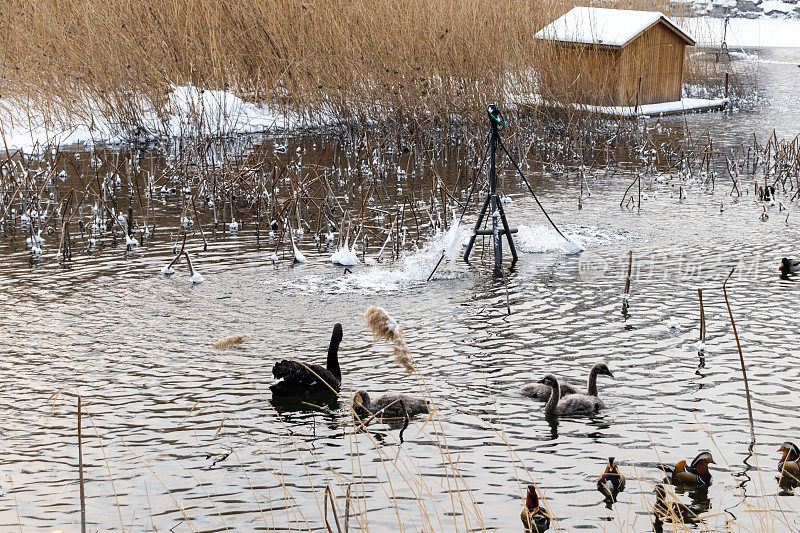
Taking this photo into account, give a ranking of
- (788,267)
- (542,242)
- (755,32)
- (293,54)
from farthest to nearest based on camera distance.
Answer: (755,32) < (293,54) < (542,242) < (788,267)

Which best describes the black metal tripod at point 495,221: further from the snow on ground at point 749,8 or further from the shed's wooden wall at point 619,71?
the snow on ground at point 749,8

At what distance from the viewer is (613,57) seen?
2794 cm

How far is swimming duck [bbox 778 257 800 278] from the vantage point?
12797 mm

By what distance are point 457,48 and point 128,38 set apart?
783 cm

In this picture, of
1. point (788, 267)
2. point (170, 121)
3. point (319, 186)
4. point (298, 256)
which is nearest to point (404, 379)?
point (298, 256)

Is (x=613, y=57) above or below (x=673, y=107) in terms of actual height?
above

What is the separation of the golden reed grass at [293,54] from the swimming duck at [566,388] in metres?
13.4

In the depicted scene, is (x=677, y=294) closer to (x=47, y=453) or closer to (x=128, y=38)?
(x=47, y=453)

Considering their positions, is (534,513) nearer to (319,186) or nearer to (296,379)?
(296,379)

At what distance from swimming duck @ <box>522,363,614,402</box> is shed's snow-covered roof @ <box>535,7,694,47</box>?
18.5 metres

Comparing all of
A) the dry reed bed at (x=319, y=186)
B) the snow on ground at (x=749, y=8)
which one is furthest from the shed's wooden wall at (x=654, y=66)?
the snow on ground at (x=749, y=8)

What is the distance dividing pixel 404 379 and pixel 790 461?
3.78 meters

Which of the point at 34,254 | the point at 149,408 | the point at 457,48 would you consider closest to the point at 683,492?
the point at 149,408

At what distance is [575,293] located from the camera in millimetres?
12383
